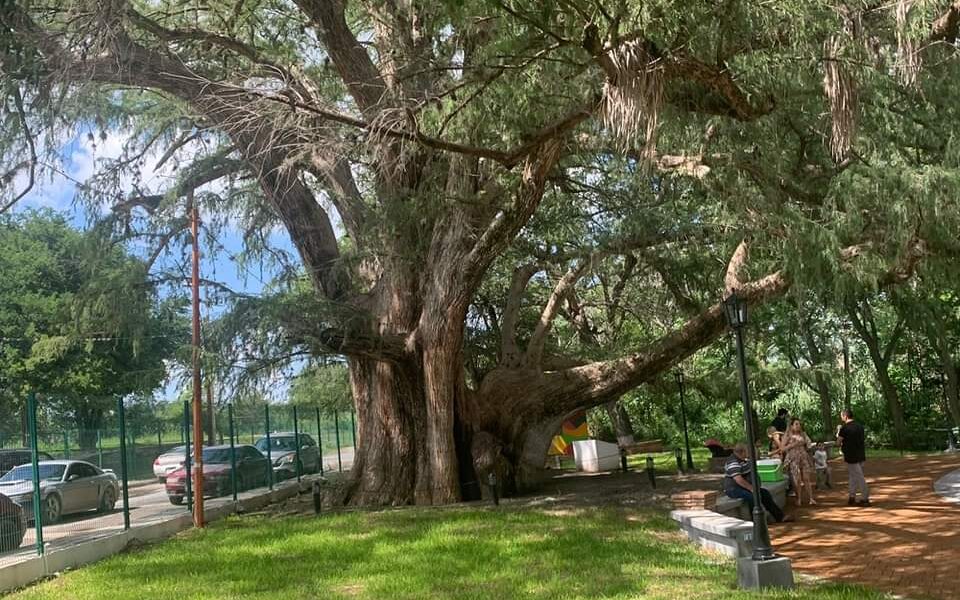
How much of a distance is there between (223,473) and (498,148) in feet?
34.6

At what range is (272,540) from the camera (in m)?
12.3

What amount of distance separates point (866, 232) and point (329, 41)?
28.8 feet

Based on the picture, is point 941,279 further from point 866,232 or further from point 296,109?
point 296,109

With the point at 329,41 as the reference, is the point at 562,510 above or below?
below

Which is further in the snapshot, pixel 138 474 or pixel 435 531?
Answer: pixel 138 474

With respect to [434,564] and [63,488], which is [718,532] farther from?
[63,488]

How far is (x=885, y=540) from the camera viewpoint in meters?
10.8


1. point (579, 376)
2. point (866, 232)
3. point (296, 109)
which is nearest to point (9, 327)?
point (579, 376)

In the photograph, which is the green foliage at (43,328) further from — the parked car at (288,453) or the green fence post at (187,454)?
the green fence post at (187,454)

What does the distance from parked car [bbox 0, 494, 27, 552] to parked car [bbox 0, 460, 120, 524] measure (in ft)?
0.29

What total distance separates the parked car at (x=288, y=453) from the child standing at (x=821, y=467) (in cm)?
1165

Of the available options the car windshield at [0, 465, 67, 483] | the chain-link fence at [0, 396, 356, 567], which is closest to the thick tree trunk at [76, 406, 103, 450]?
the chain-link fence at [0, 396, 356, 567]

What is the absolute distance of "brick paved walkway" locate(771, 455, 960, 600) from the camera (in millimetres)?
8648

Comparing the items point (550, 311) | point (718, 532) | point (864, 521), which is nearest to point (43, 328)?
point (550, 311)
